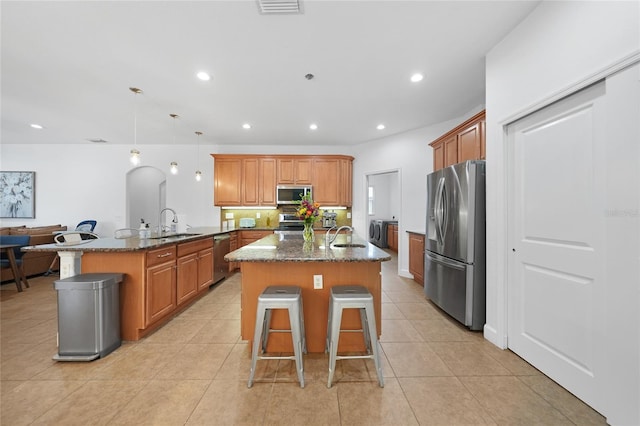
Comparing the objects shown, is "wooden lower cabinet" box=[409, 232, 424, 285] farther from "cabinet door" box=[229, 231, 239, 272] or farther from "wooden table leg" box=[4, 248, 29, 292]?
"wooden table leg" box=[4, 248, 29, 292]

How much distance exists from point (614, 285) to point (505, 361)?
1.05 meters

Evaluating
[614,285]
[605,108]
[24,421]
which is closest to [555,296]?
[614,285]

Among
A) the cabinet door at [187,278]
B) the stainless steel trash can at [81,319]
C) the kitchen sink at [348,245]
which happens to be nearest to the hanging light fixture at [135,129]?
the cabinet door at [187,278]

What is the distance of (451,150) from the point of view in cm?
349

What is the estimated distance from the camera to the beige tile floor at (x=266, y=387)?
1491 millimetres

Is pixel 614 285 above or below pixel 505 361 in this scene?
above

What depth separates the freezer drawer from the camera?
2.52 meters

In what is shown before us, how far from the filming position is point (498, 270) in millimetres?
2262

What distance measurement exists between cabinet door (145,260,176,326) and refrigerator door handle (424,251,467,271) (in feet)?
10.6

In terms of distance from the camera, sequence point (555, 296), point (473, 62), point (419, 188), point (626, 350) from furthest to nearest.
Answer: point (419, 188)
point (473, 62)
point (555, 296)
point (626, 350)

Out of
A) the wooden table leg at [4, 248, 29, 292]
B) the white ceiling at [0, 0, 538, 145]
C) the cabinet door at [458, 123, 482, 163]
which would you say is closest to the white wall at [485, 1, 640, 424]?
the white ceiling at [0, 0, 538, 145]

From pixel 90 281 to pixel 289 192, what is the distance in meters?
3.75

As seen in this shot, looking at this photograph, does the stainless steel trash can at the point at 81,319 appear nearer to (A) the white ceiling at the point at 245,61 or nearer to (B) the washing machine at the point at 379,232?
(A) the white ceiling at the point at 245,61

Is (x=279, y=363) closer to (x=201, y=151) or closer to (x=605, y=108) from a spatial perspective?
(x=605, y=108)
